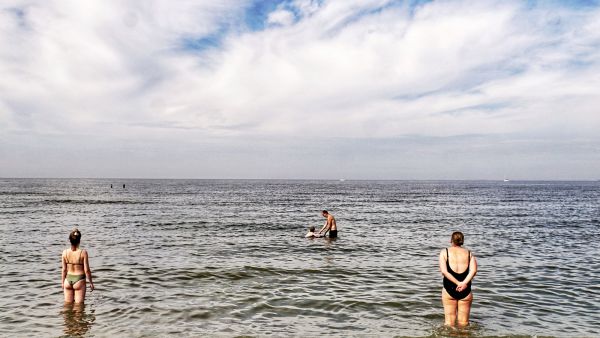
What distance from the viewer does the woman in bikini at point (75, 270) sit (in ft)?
32.5

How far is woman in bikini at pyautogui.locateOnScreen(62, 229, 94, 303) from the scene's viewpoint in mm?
9898

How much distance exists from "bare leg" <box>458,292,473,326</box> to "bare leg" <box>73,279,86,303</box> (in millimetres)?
9782

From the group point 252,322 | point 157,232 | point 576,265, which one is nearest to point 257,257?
point 252,322

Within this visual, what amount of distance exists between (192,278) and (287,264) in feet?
14.2

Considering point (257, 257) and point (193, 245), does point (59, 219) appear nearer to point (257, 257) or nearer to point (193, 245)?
point (193, 245)

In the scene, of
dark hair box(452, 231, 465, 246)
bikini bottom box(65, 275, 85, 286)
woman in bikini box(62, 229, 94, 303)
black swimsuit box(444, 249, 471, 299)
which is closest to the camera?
dark hair box(452, 231, 465, 246)

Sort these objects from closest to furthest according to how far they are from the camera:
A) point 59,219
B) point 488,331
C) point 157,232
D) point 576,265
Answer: point 488,331 < point 576,265 < point 157,232 < point 59,219

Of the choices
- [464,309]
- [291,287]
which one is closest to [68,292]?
[291,287]

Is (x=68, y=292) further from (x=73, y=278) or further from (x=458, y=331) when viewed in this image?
(x=458, y=331)

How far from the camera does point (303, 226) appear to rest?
1242 inches

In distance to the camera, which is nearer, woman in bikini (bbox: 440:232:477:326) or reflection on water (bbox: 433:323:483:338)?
woman in bikini (bbox: 440:232:477:326)

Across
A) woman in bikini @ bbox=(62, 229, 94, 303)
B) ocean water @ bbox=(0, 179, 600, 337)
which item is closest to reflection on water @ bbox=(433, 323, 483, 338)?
ocean water @ bbox=(0, 179, 600, 337)

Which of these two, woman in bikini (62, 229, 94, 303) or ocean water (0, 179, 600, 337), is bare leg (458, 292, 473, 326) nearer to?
Result: ocean water (0, 179, 600, 337)

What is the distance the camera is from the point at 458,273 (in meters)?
8.88
